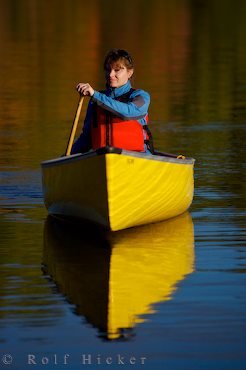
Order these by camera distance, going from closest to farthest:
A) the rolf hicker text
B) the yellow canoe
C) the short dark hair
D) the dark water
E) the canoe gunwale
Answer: the rolf hicker text
the dark water
the canoe gunwale
the yellow canoe
the short dark hair

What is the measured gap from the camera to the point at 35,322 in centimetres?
916

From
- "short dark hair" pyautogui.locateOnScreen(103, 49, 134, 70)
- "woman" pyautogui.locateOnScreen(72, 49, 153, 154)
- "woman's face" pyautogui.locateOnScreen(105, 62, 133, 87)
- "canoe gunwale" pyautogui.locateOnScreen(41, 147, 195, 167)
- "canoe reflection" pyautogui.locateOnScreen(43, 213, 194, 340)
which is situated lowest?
"canoe reflection" pyautogui.locateOnScreen(43, 213, 194, 340)

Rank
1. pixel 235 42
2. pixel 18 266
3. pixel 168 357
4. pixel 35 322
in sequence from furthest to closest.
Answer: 1. pixel 235 42
2. pixel 18 266
3. pixel 35 322
4. pixel 168 357

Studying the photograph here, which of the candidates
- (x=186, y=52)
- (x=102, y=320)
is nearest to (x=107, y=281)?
(x=102, y=320)

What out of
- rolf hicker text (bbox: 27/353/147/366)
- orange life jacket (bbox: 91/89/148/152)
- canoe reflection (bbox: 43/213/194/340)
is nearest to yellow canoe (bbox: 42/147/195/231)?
canoe reflection (bbox: 43/213/194/340)

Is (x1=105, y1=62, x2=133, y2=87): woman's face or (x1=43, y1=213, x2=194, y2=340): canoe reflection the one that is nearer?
(x1=43, y1=213, x2=194, y2=340): canoe reflection

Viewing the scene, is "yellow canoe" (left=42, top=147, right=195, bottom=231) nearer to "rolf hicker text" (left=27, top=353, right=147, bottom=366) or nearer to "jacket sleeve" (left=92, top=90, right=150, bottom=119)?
"jacket sleeve" (left=92, top=90, right=150, bottom=119)

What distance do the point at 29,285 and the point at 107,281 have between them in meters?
0.56

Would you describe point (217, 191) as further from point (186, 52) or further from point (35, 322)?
point (186, 52)

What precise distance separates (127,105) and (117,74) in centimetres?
28

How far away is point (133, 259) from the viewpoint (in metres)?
11.3

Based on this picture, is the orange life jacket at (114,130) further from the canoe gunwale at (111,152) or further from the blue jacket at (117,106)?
the canoe gunwale at (111,152)

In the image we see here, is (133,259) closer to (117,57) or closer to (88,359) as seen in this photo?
(117,57)

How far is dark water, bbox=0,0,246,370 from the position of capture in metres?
8.57
